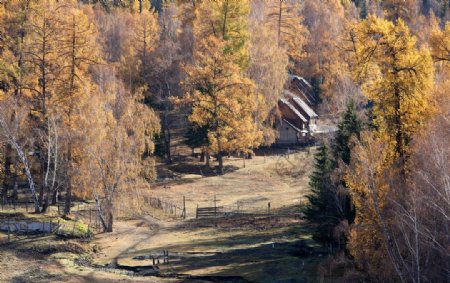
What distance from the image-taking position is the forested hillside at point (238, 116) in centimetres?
2691

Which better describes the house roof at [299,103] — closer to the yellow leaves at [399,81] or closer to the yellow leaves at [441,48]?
the yellow leaves at [441,48]

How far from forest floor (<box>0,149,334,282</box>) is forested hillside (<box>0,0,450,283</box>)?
1864 millimetres

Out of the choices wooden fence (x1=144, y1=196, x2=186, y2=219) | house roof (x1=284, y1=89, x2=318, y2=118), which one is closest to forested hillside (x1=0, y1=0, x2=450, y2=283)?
wooden fence (x1=144, y1=196, x2=186, y2=219)

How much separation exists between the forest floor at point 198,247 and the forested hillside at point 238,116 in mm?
1864

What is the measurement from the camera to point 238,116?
61.4 metres

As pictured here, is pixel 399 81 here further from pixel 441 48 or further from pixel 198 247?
pixel 198 247

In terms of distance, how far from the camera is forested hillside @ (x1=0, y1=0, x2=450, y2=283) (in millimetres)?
26906

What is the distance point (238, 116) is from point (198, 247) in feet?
79.7

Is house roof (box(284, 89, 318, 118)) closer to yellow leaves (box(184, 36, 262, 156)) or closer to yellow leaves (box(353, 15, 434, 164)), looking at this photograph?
yellow leaves (box(184, 36, 262, 156))

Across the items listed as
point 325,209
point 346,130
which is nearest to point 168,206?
point 325,209

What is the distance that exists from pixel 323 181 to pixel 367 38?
8.87 meters

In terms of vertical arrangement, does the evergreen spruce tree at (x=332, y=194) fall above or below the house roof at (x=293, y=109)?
below

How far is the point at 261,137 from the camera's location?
62094mm

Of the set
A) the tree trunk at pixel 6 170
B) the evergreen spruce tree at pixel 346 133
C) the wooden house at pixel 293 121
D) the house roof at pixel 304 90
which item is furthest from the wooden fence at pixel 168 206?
the house roof at pixel 304 90
